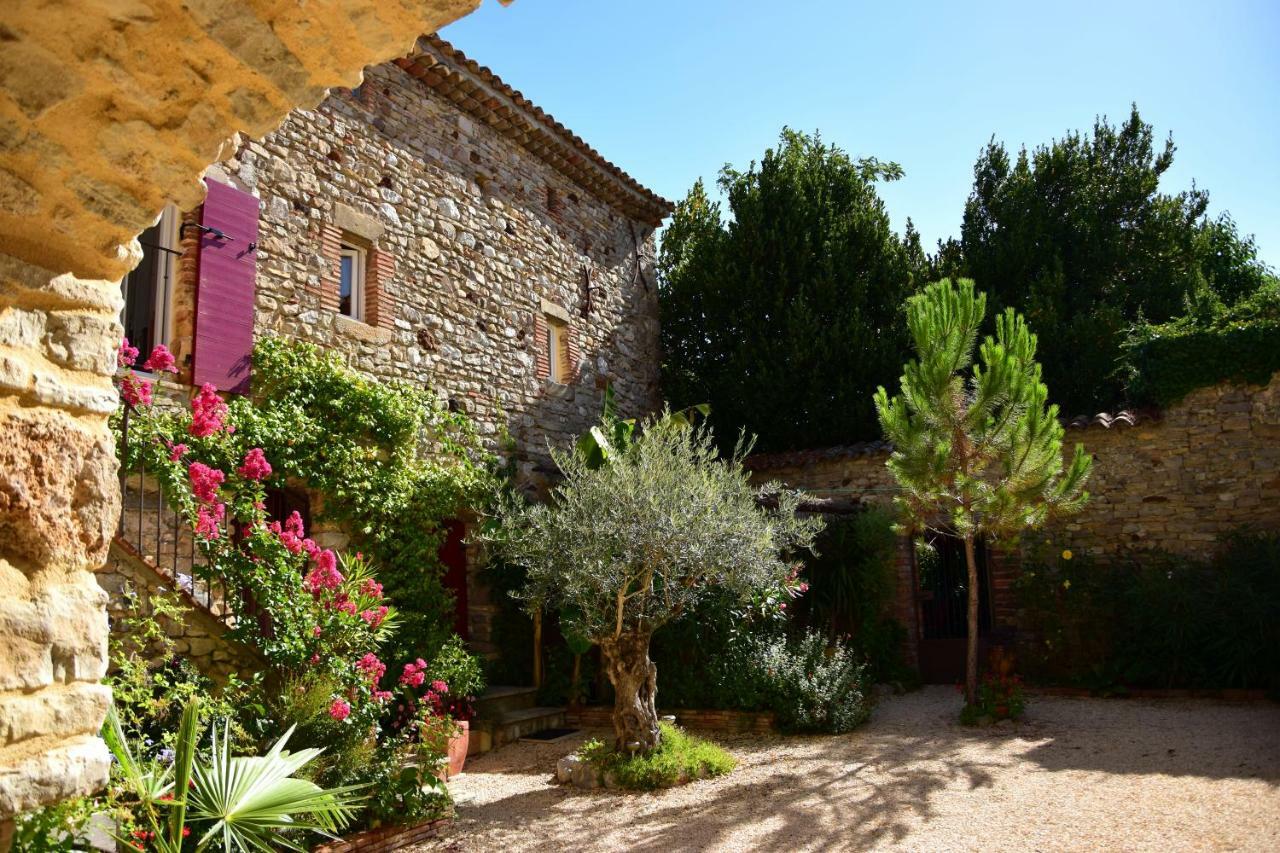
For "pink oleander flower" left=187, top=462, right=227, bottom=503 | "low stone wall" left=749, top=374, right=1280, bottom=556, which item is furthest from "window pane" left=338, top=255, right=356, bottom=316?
"low stone wall" left=749, top=374, right=1280, bottom=556

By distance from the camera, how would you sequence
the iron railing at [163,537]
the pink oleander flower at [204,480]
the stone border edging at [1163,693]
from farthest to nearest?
the stone border edging at [1163,693], the iron railing at [163,537], the pink oleander flower at [204,480]

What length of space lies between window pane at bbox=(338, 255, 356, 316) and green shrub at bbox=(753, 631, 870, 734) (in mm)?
5355

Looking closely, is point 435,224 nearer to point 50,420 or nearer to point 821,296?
point 821,296

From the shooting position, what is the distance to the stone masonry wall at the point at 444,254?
811 cm

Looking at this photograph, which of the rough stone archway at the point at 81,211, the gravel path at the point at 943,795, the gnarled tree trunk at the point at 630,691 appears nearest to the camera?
the rough stone archway at the point at 81,211

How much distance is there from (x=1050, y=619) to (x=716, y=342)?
635 centimetres

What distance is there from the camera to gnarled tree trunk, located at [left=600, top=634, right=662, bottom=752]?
6680mm

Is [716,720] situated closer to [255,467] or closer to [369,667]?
[369,667]

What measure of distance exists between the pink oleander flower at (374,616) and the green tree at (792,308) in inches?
316

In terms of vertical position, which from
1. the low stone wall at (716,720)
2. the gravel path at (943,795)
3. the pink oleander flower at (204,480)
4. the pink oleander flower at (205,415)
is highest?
the pink oleander flower at (205,415)

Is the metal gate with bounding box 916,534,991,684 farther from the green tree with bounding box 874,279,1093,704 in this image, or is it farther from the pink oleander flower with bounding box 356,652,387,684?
the pink oleander flower with bounding box 356,652,387,684

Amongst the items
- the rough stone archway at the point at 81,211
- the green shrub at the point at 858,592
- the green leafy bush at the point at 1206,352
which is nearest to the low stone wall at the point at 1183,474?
the green leafy bush at the point at 1206,352

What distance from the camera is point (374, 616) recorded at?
6.22m

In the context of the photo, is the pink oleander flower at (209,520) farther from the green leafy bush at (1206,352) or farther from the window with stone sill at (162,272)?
the green leafy bush at (1206,352)
